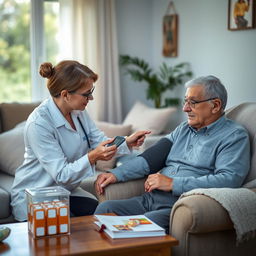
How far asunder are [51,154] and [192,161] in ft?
2.40

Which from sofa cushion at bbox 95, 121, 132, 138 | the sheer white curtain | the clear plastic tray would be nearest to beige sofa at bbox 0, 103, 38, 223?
sofa cushion at bbox 95, 121, 132, 138

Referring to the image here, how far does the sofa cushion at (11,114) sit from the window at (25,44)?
3.40 ft

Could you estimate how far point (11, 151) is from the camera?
149 inches

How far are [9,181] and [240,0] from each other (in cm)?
229

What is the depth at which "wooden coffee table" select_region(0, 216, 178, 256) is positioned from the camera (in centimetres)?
→ 204

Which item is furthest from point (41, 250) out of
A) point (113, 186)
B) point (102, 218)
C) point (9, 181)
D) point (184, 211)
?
point (9, 181)

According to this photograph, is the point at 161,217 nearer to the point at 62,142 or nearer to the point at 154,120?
the point at 62,142

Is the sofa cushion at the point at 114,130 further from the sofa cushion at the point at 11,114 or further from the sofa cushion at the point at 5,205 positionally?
the sofa cushion at the point at 5,205

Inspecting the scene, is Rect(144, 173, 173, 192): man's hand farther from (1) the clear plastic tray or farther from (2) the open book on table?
(1) the clear plastic tray

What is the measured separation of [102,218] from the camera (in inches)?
92.0

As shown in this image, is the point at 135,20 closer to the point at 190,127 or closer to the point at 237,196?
the point at 190,127

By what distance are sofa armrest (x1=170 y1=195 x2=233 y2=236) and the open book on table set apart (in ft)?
0.44

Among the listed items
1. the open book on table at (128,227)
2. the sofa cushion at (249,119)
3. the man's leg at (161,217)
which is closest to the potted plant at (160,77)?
the sofa cushion at (249,119)

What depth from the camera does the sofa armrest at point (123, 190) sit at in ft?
9.22
